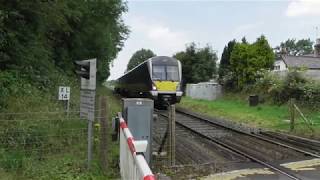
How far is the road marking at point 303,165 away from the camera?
1223 centimetres

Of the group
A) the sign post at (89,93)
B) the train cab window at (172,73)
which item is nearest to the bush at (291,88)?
the train cab window at (172,73)

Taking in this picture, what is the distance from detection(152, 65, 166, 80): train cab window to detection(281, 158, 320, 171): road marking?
16239mm

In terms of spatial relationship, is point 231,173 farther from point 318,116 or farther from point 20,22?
point 318,116

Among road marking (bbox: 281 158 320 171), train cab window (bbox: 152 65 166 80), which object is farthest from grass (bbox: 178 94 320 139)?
road marking (bbox: 281 158 320 171)

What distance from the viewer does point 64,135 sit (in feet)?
36.6

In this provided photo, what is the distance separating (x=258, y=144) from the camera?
16.3m

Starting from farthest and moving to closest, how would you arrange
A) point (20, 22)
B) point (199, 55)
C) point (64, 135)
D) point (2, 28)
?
point (199, 55) → point (20, 22) → point (2, 28) → point (64, 135)

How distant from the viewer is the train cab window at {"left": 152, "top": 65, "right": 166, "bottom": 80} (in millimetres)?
28969

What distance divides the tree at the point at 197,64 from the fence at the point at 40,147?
47.6 m

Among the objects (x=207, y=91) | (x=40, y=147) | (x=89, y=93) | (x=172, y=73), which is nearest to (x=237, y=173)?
(x=89, y=93)

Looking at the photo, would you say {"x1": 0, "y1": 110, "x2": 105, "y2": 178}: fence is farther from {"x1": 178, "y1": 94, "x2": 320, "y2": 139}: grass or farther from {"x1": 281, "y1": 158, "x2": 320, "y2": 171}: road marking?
{"x1": 178, "y1": 94, "x2": 320, "y2": 139}: grass

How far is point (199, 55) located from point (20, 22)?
43853mm

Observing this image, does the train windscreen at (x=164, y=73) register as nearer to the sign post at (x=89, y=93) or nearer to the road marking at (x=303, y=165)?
the road marking at (x=303, y=165)

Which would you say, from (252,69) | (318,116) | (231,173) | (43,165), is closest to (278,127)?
(318,116)
